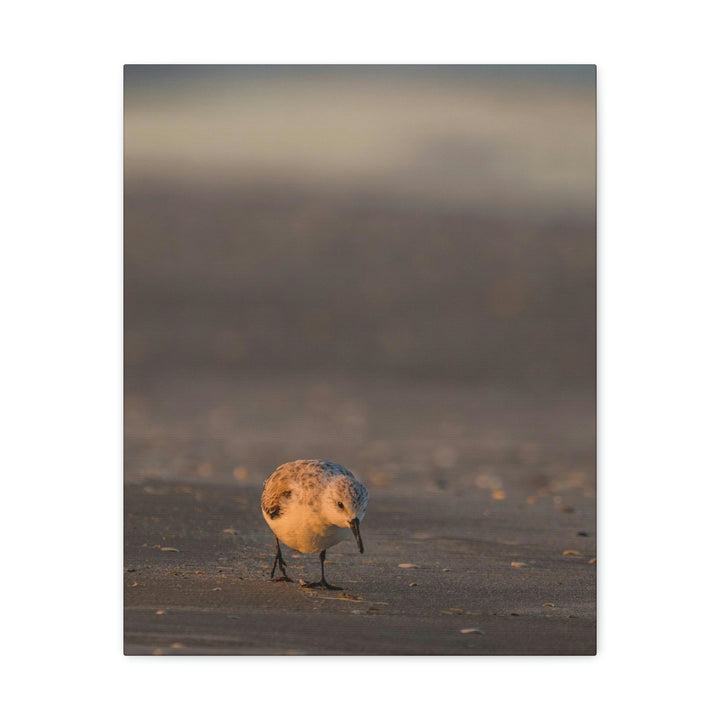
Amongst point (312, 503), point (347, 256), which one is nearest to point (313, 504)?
point (312, 503)

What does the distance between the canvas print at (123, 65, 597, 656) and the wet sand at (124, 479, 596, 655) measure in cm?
1

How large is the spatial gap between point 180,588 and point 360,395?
4.70 feet

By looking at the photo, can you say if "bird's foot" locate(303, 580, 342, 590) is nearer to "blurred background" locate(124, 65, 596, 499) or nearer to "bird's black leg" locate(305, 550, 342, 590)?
"bird's black leg" locate(305, 550, 342, 590)

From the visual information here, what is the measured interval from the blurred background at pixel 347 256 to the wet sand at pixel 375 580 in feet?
0.82

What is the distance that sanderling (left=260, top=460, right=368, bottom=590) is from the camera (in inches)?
287

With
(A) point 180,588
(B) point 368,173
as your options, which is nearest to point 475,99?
(B) point 368,173

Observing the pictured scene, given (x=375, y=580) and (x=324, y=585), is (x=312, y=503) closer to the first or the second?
(x=324, y=585)

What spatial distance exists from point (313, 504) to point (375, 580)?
2.02 feet

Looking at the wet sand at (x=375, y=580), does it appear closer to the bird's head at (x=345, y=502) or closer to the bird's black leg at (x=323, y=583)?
the bird's black leg at (x=323, y=583)

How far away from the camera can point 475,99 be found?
25.7 feet

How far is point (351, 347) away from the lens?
8305 mm

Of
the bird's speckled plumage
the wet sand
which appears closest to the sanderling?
the bird's speckled plumage

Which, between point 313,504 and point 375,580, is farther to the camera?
point 375,580
